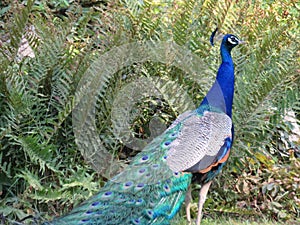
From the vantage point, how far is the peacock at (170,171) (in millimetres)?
3014

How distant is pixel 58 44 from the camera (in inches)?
160

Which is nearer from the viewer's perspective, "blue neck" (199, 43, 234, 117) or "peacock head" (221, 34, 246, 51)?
"blue neck" (199, 43, 234, 117)

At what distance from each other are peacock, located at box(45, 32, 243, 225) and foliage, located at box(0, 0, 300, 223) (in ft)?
1.81

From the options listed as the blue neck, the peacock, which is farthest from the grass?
the blue neck

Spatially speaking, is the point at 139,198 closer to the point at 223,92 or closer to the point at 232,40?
the point at 223,92

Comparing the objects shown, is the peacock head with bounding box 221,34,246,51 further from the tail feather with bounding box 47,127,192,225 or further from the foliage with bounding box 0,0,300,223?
the tail feather with bounding box 47,127,192,225

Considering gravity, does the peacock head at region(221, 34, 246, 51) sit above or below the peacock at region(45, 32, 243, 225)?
above

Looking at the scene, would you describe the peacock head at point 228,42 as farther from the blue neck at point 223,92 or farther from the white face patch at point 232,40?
the blue neck at point 223,92

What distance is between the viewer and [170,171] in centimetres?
322

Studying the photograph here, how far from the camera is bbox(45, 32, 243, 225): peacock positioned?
119 inches

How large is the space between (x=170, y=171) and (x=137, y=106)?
124cm

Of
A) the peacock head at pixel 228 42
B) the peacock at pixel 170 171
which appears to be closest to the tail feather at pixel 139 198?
the peacock at pixel 170 171

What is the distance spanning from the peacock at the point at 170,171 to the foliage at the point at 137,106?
552 mm

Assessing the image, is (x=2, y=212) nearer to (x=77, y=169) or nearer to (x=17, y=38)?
(x=77, y=169)
